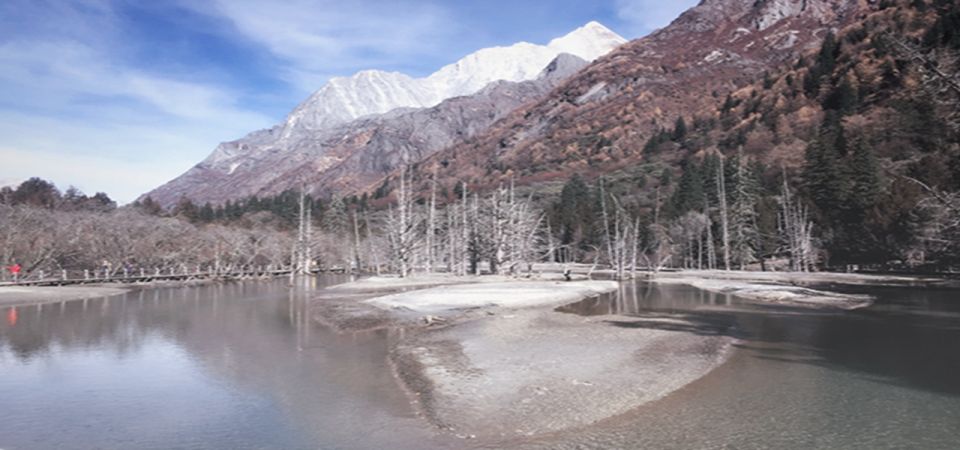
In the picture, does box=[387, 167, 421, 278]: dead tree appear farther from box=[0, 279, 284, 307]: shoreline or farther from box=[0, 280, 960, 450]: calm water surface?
box=[0, 280, 960, 450]: calm water surface

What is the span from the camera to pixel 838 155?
268 feet

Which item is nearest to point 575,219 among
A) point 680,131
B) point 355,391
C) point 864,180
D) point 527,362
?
point 864,180

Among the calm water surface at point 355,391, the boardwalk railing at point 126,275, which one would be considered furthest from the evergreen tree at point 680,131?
the calm water surface at point 355,391

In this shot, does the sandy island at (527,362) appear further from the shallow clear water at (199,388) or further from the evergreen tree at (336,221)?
the evergreen tree at (336,221)

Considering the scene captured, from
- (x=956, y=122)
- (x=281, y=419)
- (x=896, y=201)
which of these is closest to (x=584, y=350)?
(x=281, y=419)

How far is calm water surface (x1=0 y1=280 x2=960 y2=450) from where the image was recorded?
1062 cm

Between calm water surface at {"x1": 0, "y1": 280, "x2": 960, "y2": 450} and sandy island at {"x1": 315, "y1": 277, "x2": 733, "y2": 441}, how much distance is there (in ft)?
2.08

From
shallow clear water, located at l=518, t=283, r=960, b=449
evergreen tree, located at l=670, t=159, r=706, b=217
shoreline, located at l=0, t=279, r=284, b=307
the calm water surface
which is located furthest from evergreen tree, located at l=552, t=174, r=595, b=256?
the calm water surface

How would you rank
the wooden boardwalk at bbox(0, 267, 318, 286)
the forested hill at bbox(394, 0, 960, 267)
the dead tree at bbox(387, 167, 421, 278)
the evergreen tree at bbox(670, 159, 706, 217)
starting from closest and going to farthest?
1. the forested hill at bbox(394, 0, 960, 267)
2. the wooden boardwalk at bbox(0, 267, 318, 286)
3. the dead tree at bbox(387, 167, 421, 278)
4. the evergreen tree at bbox(670, 159, 706, 217)

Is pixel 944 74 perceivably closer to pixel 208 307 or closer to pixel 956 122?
pixel 956 122

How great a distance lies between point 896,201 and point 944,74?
5750 cm

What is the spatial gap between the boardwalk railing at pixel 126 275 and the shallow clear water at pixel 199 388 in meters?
30.6

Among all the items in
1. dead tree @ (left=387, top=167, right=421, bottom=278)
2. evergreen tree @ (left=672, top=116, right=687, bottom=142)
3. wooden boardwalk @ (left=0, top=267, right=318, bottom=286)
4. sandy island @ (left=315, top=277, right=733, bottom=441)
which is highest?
evergreen tree @ (left=672, top=116, right=687, bottom=142)

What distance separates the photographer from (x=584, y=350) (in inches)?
731
